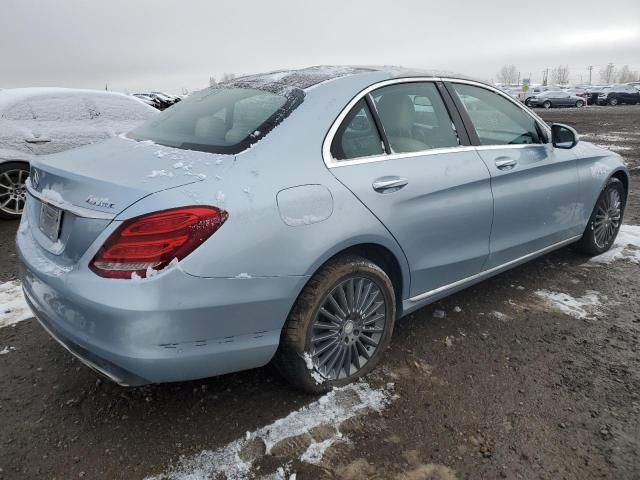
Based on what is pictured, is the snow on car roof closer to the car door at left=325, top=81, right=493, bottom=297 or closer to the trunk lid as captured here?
the trunk lid

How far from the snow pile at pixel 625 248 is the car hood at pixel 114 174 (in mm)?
3967

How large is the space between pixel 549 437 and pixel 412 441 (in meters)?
0.65

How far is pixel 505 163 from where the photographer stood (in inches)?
129

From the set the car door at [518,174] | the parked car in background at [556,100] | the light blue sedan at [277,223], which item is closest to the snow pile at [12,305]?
the light blue sedan at [277,223]

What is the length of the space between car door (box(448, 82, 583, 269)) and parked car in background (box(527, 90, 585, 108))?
132ft

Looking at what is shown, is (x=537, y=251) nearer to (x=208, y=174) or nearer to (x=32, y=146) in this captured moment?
(x=208, y=174)

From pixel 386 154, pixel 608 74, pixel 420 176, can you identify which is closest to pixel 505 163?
pixel 420 176

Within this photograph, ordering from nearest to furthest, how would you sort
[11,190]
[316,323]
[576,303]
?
[316,323]
[576,303]
[11,190]

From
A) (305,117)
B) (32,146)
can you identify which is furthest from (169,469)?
(32,146)

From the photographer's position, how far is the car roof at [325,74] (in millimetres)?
2760

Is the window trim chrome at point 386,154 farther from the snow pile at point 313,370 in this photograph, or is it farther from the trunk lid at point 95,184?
the snow pile at point 313,370

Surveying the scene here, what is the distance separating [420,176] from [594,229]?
2.58 metres

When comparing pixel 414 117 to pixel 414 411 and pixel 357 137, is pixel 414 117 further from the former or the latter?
pixel 414 411

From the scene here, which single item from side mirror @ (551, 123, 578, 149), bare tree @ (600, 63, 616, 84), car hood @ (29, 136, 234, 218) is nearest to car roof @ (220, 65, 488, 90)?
car hood @ (29, 136, 234, 218)
